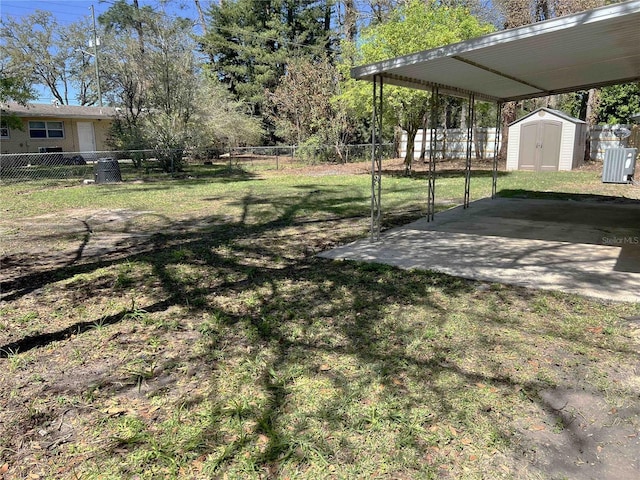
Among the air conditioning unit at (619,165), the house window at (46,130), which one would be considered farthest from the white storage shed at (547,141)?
the house window at (46,130)

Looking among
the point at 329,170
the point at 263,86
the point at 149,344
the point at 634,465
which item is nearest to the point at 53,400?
the point at 149,344

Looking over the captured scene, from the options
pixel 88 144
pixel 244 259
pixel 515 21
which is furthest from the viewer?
pixel 88 144

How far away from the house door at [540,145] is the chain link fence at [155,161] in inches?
281

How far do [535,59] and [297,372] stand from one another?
16.8 feet

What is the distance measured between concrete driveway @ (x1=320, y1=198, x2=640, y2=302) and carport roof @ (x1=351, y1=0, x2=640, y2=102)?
222 centimetres

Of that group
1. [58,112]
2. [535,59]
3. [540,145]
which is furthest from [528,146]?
[58,112]

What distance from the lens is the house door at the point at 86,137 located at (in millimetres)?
26344

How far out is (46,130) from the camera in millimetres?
24984

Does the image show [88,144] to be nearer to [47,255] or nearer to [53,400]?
[47,255]

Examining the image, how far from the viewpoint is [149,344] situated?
10.9 ft

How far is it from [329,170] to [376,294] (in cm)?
1519

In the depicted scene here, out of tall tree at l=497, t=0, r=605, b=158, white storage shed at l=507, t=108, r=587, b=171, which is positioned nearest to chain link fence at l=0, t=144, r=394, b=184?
white storage shed at l=507, t=108, r=587, b=171

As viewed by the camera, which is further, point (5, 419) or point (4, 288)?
point (4, 288)

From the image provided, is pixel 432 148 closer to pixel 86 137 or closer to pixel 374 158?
pixel 374 158
